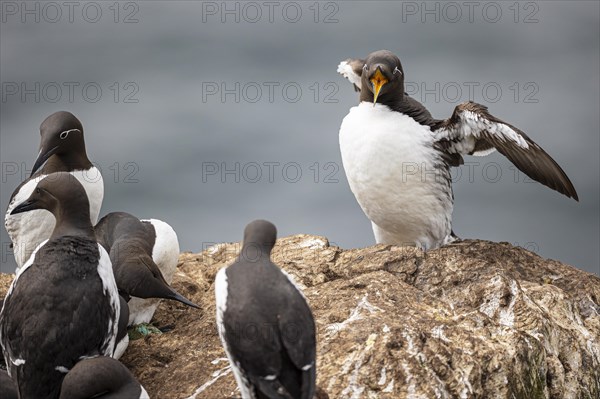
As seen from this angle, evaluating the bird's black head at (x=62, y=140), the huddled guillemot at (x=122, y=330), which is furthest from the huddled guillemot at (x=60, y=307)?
the bird's black head at (x=62, y=140)

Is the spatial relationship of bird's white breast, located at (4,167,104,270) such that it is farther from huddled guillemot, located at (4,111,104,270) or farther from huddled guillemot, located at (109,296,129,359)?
huddled guillemot, located at (109,296,129,359)

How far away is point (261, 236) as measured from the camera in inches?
372

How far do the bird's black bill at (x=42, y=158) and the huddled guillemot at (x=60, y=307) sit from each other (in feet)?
6.01

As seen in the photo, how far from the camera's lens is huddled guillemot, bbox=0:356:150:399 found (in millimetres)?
9672

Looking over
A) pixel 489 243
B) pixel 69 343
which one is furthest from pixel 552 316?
pixel 69 343

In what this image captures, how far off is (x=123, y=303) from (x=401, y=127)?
154 inches

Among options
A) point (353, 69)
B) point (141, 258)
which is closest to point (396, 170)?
point (353, 69)

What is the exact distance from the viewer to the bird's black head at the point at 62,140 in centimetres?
1253

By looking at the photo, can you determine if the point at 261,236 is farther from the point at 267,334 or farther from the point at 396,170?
the point at 396,170

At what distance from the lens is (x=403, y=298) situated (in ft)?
37.4

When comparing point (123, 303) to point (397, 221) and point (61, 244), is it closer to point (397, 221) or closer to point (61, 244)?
point (61, 244)

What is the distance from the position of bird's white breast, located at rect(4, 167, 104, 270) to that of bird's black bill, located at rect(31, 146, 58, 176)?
128mm

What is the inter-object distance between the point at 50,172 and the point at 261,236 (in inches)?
160

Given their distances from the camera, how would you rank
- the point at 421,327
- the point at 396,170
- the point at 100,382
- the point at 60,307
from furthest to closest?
the point at 396,170 → the point at 421,327 → the point at 60,307 → the point at 100,382
